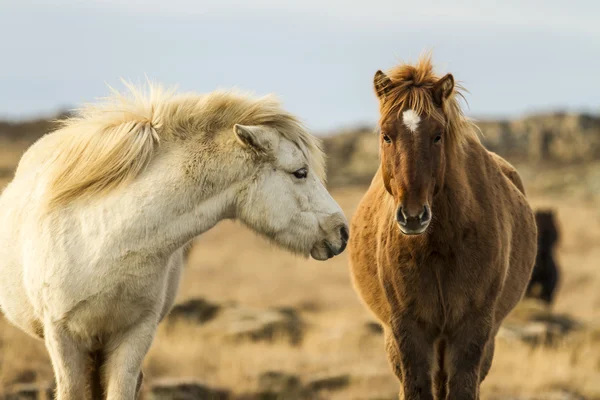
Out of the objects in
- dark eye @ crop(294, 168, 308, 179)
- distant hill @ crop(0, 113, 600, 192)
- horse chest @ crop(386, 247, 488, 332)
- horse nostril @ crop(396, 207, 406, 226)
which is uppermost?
distant hill @ crop(0, 113, 600, 192)

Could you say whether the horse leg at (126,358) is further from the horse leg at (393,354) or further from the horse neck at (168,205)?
the horse leg at (393,354)

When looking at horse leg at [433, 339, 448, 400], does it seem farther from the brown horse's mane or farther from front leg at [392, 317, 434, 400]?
the brown horse's mane

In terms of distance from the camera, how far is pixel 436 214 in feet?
17.0

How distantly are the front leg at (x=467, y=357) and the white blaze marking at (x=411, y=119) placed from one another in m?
1.39

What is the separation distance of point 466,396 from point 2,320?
27.0ft

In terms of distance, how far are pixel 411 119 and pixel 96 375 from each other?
2.57 m

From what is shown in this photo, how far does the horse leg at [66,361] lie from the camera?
4.74 meters

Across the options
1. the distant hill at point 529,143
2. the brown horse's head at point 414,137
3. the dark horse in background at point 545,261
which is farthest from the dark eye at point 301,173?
the distant hill at point 529,143

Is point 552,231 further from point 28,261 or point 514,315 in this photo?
point 28,261

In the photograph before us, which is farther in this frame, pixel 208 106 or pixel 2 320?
pixel 2 320

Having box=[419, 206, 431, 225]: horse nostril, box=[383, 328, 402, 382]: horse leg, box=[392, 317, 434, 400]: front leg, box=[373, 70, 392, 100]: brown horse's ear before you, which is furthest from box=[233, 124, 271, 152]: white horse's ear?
box=[383, 328, 402, 382]: horse leg

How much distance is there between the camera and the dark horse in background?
17.0 m

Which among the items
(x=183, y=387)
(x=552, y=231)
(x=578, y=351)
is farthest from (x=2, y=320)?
(x=552, y=231)

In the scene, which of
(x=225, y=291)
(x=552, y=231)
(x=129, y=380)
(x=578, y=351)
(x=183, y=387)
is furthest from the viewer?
(x=225, y=291)
